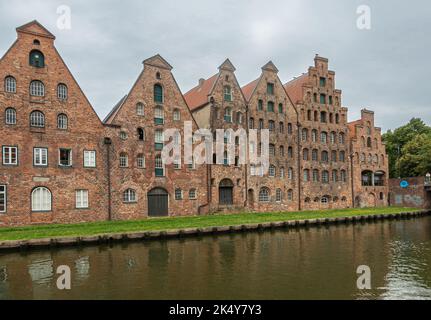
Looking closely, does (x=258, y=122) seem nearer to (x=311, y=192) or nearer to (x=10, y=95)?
(x=311, y=192)

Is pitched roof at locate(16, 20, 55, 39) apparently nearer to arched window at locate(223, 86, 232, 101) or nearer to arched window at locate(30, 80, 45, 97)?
arched window at locate(30, 80, 45, 97)

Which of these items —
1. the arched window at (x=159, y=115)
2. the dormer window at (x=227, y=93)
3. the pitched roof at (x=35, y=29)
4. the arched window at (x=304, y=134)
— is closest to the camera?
the pitched roof at (x=35, y=29)

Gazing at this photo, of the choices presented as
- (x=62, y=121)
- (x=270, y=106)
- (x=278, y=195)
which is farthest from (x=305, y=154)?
(x=62, y=121)

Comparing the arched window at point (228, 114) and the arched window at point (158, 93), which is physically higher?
the arched window at point (158, 93)

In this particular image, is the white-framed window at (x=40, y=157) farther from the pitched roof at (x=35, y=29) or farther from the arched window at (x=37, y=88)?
the pitched roof at (x=35, y=29)

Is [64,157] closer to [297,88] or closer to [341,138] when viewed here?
[297,88]

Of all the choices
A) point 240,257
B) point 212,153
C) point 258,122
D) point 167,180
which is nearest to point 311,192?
point 258,122

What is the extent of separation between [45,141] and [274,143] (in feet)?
74.5

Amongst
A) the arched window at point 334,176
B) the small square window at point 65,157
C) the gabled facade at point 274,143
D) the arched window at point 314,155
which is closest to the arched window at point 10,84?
the small square window at point 65,157

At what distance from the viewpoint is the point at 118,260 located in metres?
15.6

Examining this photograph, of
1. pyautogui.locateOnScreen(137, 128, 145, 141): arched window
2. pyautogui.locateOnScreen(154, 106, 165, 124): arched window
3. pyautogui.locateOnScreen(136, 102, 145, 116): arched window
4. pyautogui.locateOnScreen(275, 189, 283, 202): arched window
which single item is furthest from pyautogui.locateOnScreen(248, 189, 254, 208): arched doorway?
pyautogui.locateOnScreen(136, 102, 145, 116): arched window

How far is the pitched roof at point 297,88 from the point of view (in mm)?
41312

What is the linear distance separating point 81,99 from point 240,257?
63.2 feet

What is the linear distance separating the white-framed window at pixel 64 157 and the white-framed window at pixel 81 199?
2311mm
